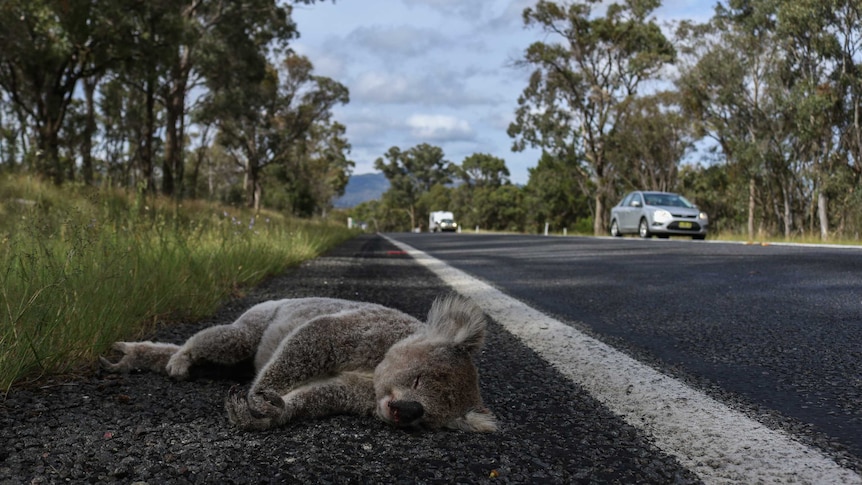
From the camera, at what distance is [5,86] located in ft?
82.0

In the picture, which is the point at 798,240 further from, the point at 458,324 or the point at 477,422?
the point at 477,422

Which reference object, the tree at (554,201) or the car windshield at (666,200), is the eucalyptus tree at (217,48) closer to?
the car windshield at (666,200)

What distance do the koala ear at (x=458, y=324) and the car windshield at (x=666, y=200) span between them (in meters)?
21.2

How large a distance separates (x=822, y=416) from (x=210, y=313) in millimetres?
3342

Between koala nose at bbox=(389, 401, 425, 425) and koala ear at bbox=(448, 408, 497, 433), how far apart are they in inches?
5.5

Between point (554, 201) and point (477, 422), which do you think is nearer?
point (477, 422)

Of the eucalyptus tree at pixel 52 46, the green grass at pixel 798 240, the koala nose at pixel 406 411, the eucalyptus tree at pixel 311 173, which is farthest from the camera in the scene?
the eucalyptus tree at pixel 311 173

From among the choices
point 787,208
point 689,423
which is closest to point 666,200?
point 787,208

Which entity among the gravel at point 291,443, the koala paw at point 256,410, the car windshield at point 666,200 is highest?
the car windshield at point 666,200

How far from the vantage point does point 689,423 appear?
1.94m

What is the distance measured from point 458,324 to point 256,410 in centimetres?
70

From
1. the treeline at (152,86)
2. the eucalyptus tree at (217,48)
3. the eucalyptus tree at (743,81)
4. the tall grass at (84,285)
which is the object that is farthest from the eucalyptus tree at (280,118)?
the tall grass at (84,285)

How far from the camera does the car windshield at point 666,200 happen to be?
22.0 meters

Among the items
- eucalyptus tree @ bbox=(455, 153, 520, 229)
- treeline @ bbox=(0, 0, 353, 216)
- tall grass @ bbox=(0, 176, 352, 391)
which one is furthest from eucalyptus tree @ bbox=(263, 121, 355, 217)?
tall grass @ bbox=(0, 176, 352, 391)
